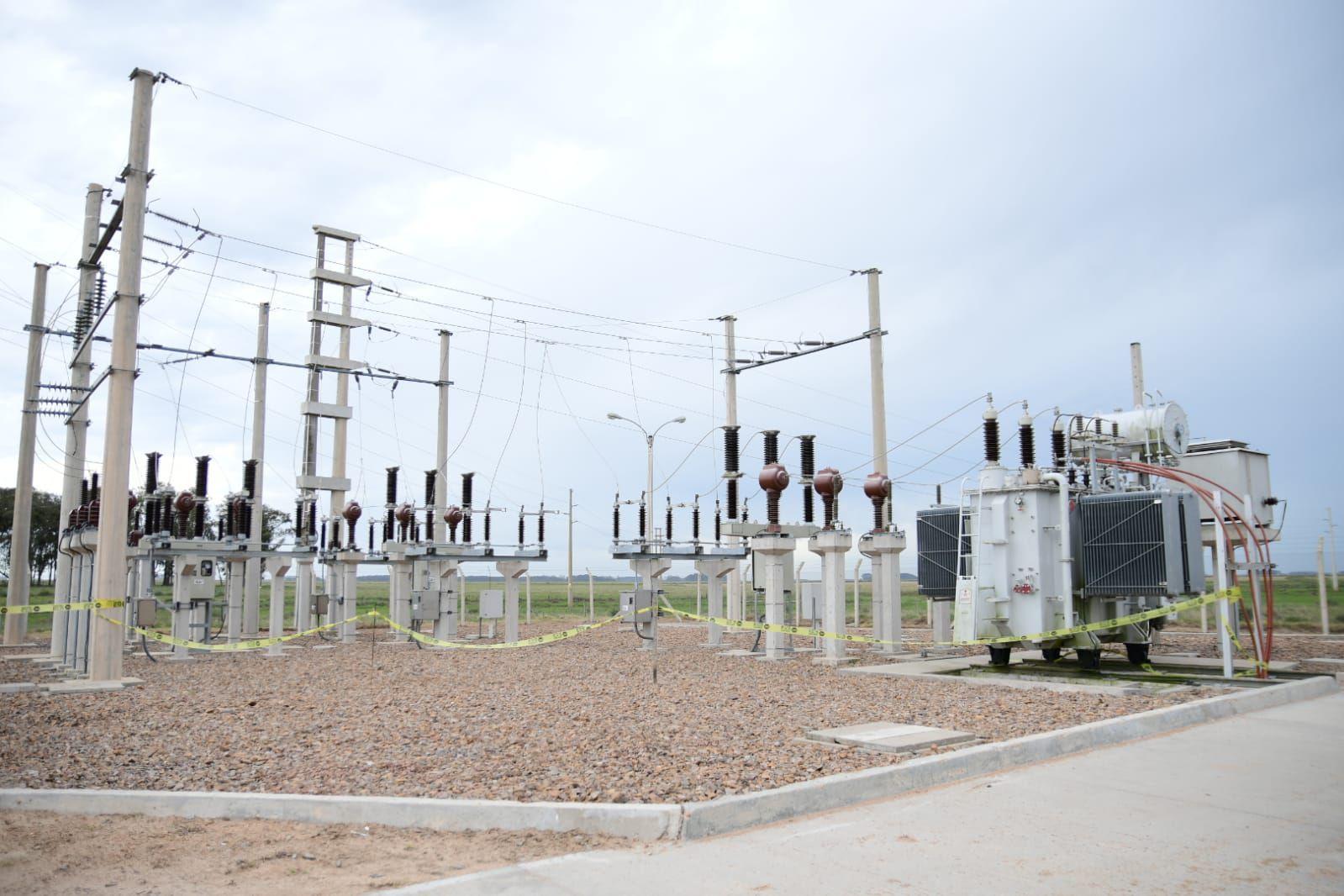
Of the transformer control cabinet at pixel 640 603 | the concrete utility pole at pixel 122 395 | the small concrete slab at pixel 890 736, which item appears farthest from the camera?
the transformer control cabinet at pixel 640 603

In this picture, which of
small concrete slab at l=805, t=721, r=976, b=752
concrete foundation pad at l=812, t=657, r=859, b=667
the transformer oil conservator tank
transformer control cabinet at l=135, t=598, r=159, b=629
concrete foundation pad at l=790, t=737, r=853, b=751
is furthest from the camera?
transformer control cabinet at l=135, t=598, r=159, b=629

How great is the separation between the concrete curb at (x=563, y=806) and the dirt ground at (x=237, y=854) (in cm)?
12

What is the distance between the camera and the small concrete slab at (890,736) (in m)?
8.41

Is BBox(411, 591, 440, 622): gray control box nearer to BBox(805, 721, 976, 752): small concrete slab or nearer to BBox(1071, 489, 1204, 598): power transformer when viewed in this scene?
BBox(1071, 489, 1204, 598): power transformer

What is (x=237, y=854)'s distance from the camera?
19.5 ft

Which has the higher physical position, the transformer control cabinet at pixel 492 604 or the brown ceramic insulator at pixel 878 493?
the brown ceramic insulator at pixel 878 493

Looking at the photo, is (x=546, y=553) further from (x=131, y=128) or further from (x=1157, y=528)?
(x=1157, y=528)

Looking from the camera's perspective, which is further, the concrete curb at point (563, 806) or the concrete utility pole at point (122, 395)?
the concrete utility pole at point (122, 395)

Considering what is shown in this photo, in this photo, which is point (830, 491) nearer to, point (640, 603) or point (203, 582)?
point (640, 603)

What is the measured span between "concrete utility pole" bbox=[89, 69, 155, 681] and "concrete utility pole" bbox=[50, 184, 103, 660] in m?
3.04

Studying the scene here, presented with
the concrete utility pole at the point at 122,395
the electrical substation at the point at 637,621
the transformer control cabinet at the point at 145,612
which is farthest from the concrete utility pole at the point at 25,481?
the concrete utility pole at the point at 122,395

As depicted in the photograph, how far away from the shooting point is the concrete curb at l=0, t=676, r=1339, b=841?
6.17 m

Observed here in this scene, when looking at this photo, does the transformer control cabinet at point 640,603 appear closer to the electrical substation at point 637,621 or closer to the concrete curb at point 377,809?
the electrical substation at point 637,621

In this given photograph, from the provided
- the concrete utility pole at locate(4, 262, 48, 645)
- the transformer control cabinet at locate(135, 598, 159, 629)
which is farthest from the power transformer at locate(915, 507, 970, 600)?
the concrete utility pole at locate(4, 262, 48, 645)
